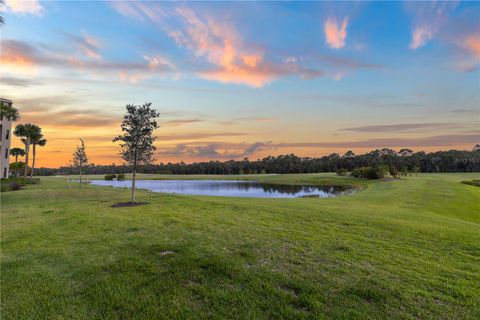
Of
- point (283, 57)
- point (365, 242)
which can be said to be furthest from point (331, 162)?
point (365, 242)

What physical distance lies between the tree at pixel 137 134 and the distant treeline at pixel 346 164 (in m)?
51.2

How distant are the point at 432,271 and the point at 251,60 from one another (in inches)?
759

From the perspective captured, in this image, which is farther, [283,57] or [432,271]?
[283,57]

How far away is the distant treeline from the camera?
92.3 m

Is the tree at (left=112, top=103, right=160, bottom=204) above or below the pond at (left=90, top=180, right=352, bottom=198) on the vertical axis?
above

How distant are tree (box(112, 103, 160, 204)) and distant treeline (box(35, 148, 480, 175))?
51227 millimetres

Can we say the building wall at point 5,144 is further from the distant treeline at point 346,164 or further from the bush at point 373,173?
the bush at point 373,173

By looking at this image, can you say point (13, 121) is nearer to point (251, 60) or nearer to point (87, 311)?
point (251, 60)

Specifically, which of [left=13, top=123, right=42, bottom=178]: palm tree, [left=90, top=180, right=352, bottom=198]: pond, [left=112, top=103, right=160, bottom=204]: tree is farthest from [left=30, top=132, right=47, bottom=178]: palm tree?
[left=112, top=103, right=160, bottom=204]: tree

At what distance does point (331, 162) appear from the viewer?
110 metres

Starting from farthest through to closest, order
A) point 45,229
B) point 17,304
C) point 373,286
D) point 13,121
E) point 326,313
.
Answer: point 13,121 < point 45,229 < point 373,286 < point 17,304 < point 326,313

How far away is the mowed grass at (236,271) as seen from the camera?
14.4 ft

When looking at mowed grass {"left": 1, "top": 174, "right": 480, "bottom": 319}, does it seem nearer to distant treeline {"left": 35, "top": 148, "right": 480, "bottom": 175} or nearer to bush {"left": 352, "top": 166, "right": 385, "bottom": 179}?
bush {"left": 352, "top": 166, "right": 385, "bottom": 179}

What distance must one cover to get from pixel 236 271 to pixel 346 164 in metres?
104
